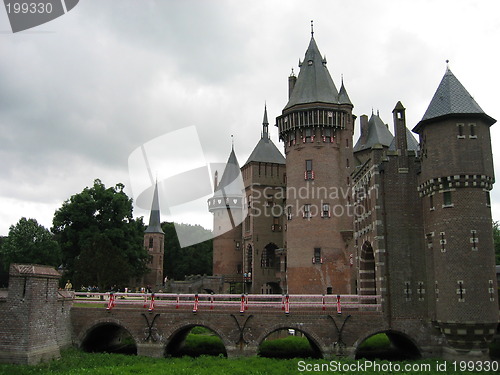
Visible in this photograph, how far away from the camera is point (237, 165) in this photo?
67438 mm

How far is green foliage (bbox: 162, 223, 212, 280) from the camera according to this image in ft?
272

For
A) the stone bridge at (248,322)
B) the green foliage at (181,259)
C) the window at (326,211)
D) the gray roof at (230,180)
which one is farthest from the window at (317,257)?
the green foliage at (181,259)

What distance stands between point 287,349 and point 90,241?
23.2m

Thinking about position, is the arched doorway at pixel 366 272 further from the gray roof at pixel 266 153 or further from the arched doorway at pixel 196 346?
the gray roof at pixel 266 153

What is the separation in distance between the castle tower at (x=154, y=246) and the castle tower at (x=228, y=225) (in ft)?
45.2

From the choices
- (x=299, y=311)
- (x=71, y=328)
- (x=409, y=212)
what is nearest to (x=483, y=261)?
(x=409, y=212)

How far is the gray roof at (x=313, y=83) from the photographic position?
4375 cm

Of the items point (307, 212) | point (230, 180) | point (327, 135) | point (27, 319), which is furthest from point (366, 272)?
point (230, 180)

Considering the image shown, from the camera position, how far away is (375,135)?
46.8m

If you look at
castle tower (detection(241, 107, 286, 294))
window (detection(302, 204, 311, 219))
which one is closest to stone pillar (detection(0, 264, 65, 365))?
window (detection(302, 204, 311, 219))

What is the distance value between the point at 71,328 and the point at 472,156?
2523 centimetres

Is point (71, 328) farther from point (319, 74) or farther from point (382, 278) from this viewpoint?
point (319, 74)

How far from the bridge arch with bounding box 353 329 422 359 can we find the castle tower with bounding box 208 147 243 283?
1237 inches

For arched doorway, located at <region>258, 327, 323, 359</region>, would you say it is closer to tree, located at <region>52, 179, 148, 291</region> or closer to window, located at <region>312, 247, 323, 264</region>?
window, located at <region>312, 247, 323, 264</region>
